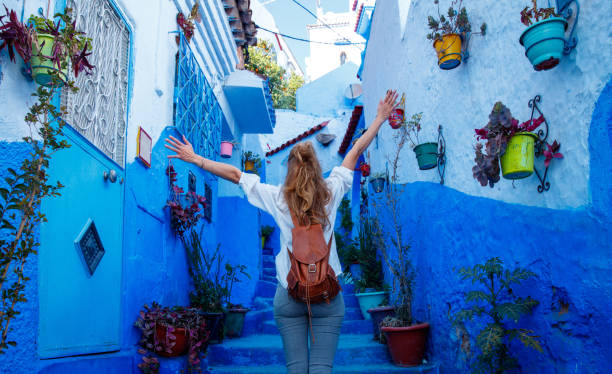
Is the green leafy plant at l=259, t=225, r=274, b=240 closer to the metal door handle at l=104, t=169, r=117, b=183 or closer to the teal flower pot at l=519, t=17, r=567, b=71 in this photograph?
the metal door handle at l=104, t=169, r=117, b=183

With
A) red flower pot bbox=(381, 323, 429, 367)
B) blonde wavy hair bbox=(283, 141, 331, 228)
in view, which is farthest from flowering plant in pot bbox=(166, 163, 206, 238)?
blonde wavy hair bbox=(283, 141, 331, 228)

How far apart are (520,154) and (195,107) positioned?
4.21 metres

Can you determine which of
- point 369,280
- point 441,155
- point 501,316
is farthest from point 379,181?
point 501,316

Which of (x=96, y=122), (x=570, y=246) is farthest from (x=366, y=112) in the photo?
(x=570, y=246)

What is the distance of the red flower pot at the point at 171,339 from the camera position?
147 inches

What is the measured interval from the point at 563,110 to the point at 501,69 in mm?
725

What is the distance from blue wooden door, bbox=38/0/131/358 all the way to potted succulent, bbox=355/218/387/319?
3.44 meters

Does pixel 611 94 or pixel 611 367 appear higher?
pixel 611 94

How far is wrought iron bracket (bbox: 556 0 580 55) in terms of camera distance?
217cm

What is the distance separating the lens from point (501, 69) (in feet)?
9.64

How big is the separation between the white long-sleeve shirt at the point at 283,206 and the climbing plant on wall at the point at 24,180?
88cm

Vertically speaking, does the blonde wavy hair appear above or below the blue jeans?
above

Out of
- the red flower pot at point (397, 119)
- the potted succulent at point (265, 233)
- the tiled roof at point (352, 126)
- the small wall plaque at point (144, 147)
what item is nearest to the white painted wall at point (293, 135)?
the tiled roof at point (352, 126)

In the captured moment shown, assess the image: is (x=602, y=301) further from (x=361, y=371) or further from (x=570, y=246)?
(x=361, y=371)
